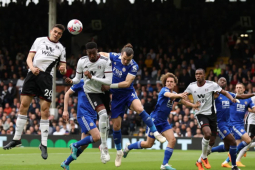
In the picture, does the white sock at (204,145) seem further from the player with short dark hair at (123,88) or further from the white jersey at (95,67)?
the white jersey at (95,67)

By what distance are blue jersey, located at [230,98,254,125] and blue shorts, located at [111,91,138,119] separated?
4.79 metres

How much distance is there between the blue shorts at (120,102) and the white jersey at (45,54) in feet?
5.64

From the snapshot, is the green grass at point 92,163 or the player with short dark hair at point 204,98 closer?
the green grass at point 92,163

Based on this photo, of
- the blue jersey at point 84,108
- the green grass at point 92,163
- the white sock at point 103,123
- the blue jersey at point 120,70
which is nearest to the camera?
the white sock at point 103,123

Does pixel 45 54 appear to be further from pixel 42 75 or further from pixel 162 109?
pixel 162 109

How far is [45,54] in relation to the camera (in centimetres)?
1059

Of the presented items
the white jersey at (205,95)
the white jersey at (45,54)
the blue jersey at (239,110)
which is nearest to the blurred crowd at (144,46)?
the blue jersey at (239,110)

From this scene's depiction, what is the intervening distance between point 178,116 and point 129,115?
96.2 inches

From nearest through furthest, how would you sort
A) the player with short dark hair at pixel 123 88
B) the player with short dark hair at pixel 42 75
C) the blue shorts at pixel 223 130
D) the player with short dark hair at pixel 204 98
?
1. the player with short dark hair at pixel 42 75
2. the player with short dark hair at pixel 123 88
3. the player with short dark hair at pixel 204 98
4. the blue shorts at pixel 223 130

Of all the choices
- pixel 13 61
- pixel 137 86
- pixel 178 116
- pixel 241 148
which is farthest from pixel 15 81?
pixel 241 148

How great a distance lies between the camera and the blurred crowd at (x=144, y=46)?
75.6 ft

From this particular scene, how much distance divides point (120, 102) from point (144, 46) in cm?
1727

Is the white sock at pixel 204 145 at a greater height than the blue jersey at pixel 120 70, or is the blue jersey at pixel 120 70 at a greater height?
the blue jersey at pixel 120 70

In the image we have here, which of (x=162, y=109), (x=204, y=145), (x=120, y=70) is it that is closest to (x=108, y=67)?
(x=120, y=70)
